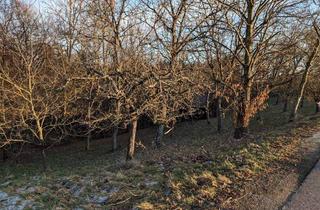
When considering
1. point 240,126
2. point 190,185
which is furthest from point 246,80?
point 190,185

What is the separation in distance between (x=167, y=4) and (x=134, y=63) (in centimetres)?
384

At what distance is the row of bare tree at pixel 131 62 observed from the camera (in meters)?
10.5

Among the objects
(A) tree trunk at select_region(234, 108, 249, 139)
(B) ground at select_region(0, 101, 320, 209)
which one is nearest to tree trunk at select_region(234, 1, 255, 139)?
(A) tree trunk at select_region(234, 108, 249, 139)

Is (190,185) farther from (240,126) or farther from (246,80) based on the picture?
(240,126)

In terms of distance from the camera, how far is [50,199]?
616cm

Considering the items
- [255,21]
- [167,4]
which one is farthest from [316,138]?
[167,4]

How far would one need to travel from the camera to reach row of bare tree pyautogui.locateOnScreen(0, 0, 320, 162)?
10539mm

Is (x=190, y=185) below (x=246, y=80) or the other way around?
below

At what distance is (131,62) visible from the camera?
11781 mm

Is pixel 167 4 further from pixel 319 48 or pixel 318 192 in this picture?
pixel 318 192

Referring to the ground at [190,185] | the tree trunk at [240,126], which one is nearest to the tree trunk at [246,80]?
the tree trunk at [240,126]

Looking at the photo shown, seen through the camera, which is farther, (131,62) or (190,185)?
(131,62)

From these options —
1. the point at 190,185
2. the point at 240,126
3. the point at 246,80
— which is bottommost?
the point at 190,185

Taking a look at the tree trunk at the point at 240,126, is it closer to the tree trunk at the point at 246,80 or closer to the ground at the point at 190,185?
the tree trunk at the point at 246,80
